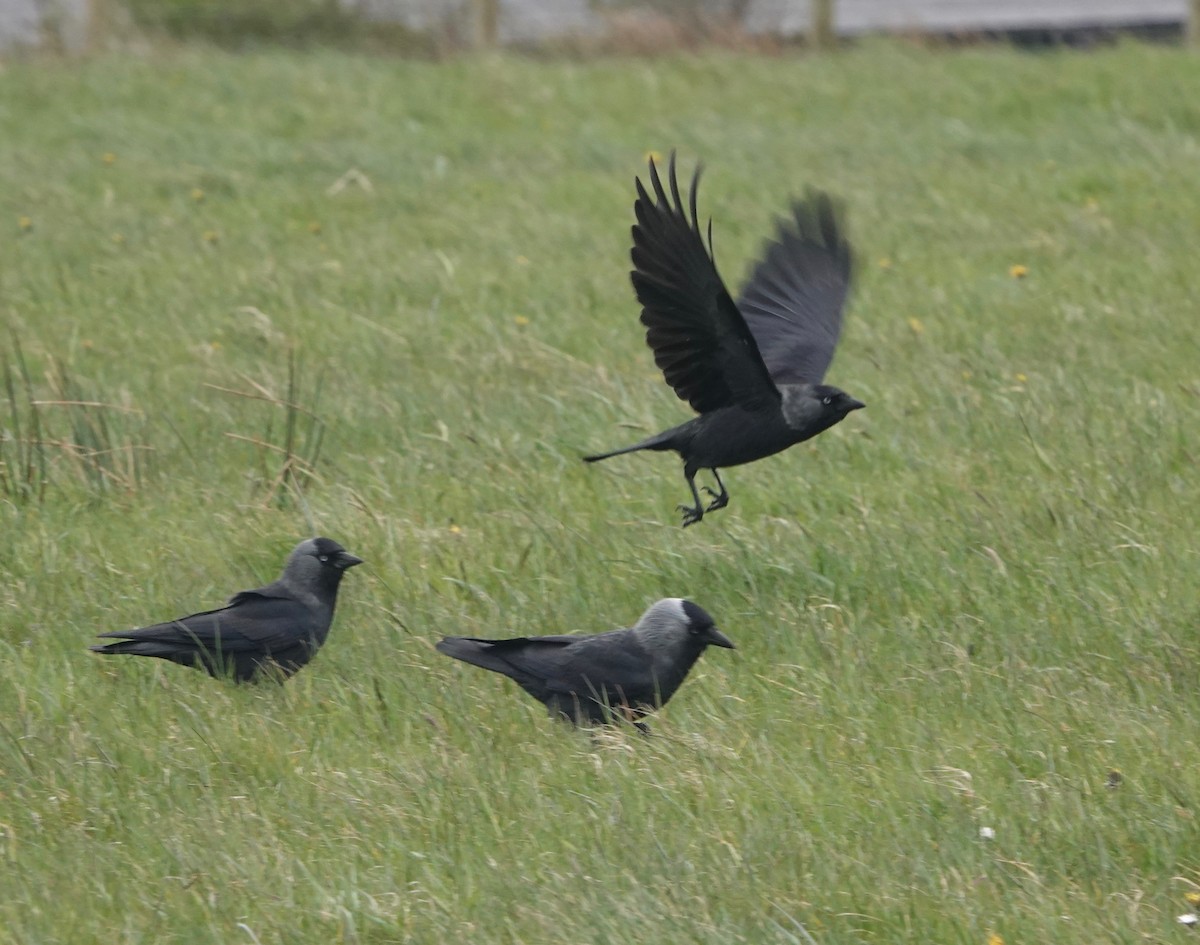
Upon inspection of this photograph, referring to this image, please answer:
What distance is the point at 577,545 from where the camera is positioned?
5457 mm

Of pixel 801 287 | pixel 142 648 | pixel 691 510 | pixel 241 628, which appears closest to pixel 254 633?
pixel 241 628

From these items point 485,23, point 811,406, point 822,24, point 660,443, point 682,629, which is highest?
point 822,24

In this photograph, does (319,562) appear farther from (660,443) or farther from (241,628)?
(660,443)

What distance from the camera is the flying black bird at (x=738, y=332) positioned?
4801mm

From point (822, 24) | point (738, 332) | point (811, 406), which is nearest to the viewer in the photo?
point (738, 332)

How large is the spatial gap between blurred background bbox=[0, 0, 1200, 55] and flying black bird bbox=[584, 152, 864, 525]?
8411 millimetres

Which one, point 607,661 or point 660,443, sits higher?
point 660,443

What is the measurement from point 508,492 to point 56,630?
1543 mm

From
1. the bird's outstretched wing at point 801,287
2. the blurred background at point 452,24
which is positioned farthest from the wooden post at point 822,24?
the bird's outstretched wing at point 801,287

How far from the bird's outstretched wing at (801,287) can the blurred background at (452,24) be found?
8.36 meters

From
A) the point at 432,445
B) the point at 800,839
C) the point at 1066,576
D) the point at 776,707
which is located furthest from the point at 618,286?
the point at 800,839

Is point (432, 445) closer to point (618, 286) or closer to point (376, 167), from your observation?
point (618, 286)

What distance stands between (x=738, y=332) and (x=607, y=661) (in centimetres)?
99

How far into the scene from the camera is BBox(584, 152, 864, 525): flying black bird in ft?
15.8
